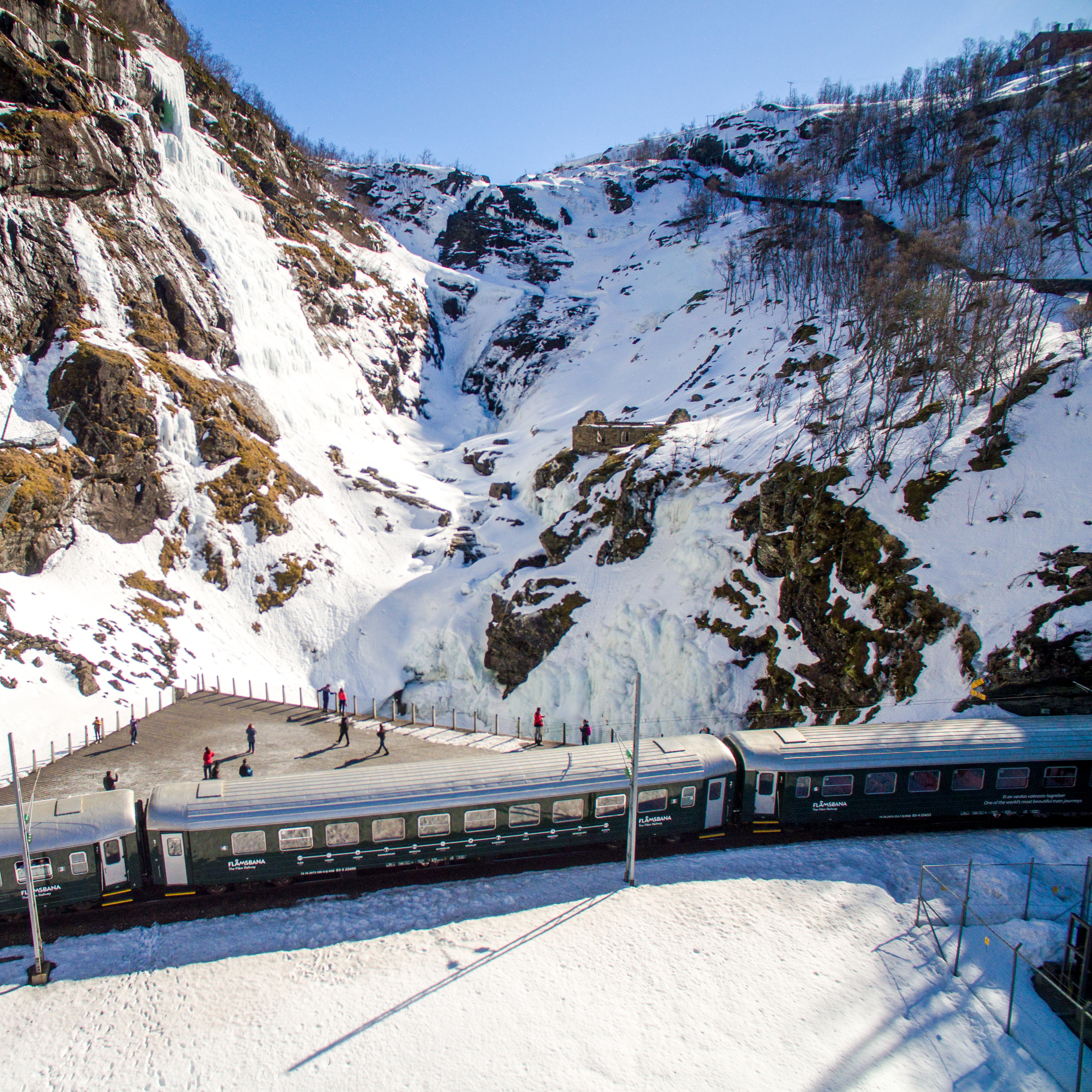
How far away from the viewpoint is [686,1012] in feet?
36.0

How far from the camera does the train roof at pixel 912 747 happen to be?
51.0 ft

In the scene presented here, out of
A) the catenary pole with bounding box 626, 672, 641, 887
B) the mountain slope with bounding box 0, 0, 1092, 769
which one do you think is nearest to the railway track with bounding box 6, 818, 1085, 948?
the catenary pole with bounding box 626, 672, 641, 887

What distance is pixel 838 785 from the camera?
15641mm

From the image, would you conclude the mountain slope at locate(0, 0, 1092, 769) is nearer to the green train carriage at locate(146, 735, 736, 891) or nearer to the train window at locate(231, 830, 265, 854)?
the green train carriage at locate(146, 735, 736, 891)

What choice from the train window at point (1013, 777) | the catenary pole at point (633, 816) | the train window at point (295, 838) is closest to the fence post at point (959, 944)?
the train window at point (1013, 777)

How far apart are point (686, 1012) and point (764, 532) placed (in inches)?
917

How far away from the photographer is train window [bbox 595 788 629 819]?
1483 centimetres

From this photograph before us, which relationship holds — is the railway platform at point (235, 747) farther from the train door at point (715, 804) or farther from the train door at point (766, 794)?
the train door at point (766, 794)

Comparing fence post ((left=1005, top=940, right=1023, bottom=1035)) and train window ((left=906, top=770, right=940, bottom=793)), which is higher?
train window ((left=906, top=770, right=940, bottom=793))

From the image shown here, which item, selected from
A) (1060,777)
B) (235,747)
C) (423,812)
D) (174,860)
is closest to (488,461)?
(235,747)

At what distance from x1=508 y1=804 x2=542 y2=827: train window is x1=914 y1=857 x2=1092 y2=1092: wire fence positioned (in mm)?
8208

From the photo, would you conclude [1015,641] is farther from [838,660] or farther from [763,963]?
[763,963]

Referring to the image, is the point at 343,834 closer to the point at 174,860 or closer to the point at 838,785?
the point at 174,860

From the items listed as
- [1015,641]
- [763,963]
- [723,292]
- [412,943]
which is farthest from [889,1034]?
[723,292]
